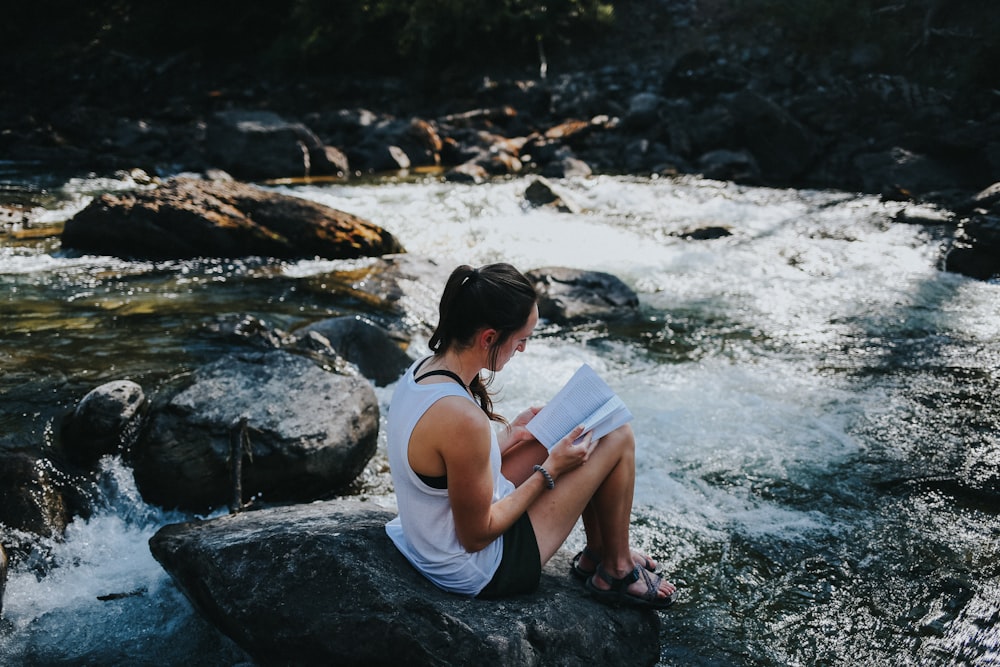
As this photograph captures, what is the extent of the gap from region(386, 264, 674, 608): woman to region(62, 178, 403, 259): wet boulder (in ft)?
21.5

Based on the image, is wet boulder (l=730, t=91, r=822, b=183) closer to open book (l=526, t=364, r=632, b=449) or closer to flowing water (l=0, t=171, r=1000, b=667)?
flowing water (l=0, t=171, r=1000, b=667)

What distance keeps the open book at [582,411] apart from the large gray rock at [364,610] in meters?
0.67

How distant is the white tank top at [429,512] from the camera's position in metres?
2.84

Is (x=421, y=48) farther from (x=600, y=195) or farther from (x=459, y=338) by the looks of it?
(x=459, y=338)

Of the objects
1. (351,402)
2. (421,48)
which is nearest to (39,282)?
(351,402)

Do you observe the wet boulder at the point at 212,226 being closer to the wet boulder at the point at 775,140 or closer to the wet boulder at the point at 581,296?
the wet boulder at the point at 581,296

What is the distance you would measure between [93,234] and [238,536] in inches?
273

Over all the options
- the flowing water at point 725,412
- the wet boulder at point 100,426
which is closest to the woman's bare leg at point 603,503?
the flowing water at point 725,412

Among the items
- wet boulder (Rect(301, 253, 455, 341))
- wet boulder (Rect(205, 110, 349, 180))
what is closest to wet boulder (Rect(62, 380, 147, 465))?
wet boulder (Rect(301, 253, 455, 341))

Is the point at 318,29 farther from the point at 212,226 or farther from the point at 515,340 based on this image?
the point at 515,340

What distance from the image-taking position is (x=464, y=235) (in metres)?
11.1

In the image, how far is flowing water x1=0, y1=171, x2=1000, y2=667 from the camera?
12.1ft

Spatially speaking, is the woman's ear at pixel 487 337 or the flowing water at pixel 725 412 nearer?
the woman's ear at pixel 487 337

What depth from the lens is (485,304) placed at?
9.35ft
